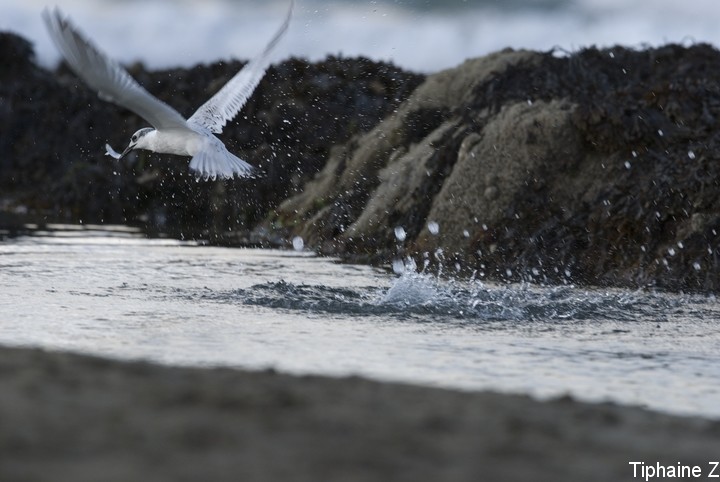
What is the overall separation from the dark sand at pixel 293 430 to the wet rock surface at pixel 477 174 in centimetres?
577

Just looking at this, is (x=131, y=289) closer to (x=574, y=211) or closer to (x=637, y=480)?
(x=574, y=211)

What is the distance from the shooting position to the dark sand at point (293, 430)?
9.61 ft

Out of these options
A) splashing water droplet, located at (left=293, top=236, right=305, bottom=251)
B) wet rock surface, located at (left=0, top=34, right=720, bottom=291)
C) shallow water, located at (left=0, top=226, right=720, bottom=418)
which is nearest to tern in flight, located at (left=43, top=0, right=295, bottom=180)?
shallow water, located at (left=0, top=226, right=720, bottom=418)

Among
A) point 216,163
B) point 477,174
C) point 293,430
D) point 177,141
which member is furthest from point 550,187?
point 293,430

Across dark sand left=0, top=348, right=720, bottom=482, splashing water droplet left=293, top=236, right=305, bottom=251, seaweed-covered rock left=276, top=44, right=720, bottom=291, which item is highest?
seaweed-covered rock left=276, top=44, right=720, bottom=291

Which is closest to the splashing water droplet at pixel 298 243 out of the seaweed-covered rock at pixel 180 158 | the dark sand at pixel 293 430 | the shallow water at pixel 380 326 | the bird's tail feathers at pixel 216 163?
the seaweed-covered rock at pixel 180 158

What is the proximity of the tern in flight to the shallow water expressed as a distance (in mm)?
1033

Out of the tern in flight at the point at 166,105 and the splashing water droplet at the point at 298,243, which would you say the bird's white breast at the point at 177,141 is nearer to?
the tern in flight at the point at 166,105

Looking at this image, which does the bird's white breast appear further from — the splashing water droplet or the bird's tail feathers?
the splashing water droplet

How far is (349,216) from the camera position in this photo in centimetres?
1346

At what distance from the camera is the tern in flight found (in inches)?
305

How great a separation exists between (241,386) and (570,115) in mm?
8442

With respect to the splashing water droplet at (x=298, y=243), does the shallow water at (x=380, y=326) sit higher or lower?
lower

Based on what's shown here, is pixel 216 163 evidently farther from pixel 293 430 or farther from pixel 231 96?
pixel 293 430
